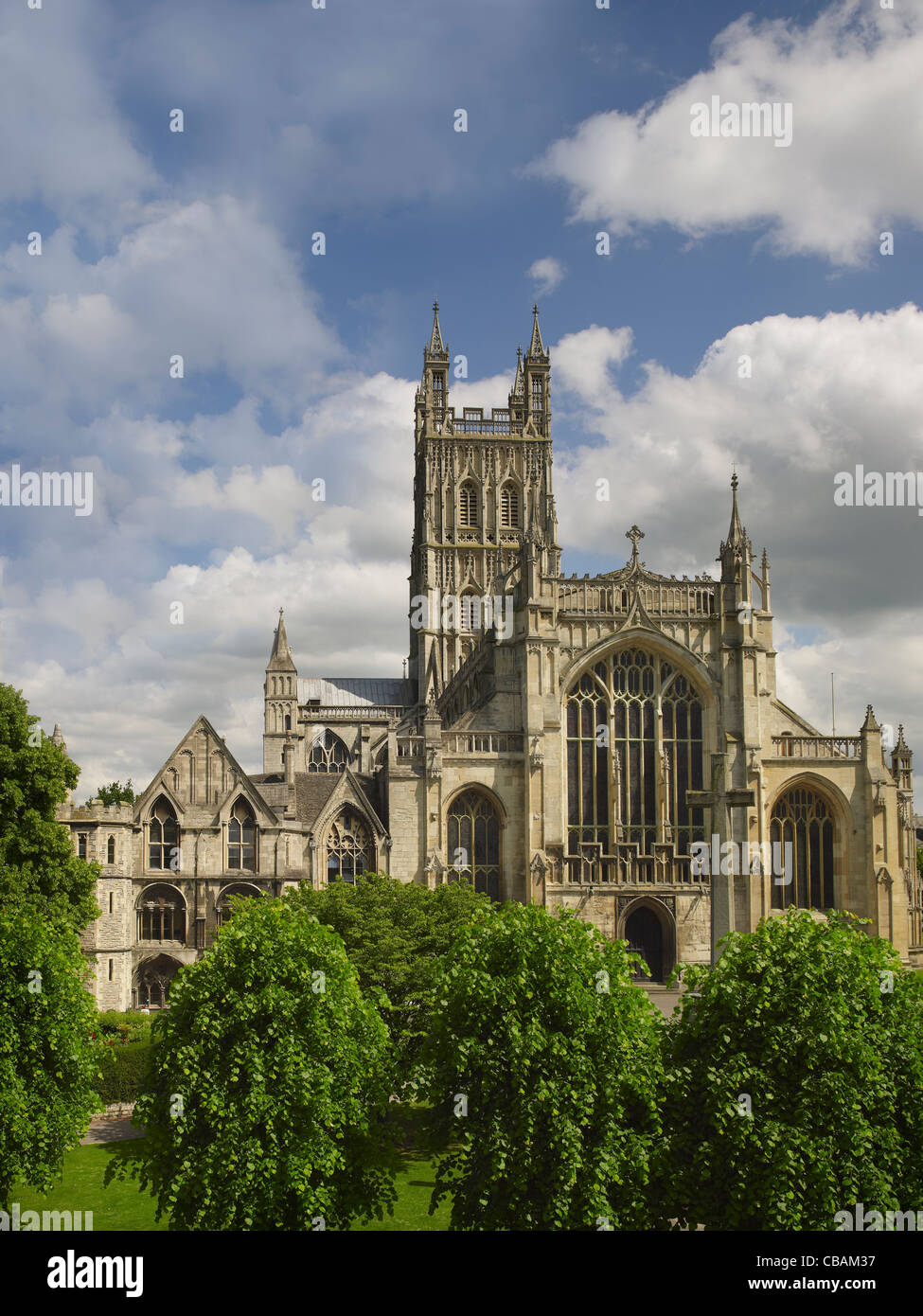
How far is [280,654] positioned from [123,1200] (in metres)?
84.9

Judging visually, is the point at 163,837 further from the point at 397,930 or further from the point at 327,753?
the point at 327,753

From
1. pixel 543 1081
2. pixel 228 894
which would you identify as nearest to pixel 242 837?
pixel 228 894

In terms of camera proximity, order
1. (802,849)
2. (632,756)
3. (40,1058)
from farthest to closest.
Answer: (632,756)
(802,849)
(40,1058)

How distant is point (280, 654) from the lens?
110 meters

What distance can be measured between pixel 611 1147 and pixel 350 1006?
5838 millimetres

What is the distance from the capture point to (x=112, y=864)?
51875mm

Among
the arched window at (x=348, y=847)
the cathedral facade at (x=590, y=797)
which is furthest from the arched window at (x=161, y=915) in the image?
the arched window at (x=348, y=847)

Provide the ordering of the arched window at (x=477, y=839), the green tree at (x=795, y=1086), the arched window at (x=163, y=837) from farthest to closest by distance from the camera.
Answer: the arched window at (x=477, y=839) < the arched window at (x=163, y=837) < the green tree at (x=795, y=1086)

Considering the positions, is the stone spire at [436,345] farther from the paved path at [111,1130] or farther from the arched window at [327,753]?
the paved path at [111,1130]

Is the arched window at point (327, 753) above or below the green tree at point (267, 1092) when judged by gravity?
above

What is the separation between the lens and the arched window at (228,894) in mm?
54406

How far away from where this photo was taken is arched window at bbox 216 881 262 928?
5441cm

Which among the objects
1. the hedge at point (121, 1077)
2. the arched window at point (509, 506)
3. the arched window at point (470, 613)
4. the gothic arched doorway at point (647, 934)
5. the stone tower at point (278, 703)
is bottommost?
the hedge at point (121, 1077)

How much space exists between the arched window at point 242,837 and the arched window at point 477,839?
33.1 feet
